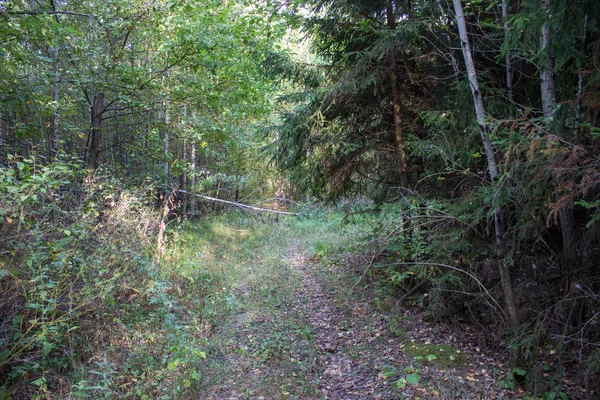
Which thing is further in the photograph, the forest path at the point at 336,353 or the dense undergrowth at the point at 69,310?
the forest path at the point at 336,353

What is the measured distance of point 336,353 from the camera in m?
5.34

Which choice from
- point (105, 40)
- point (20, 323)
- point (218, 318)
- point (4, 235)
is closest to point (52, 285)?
point (20, 323)

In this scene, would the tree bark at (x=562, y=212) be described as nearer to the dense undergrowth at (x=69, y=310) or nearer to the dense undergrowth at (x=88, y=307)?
the dense undergrowth at (x=88, y=307)

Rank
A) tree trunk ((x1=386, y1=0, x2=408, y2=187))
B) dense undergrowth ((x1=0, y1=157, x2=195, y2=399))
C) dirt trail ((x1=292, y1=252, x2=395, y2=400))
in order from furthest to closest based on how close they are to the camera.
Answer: tree trunk ((x1=386, y1=0, x2=408, y2=187)) < dirt trail ((x1=292, y1=252, x2=395, y2=400)) < dense undergrowth ((x1=0, y1=157, x2=195, y2=399))

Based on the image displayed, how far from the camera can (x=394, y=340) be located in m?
5.48

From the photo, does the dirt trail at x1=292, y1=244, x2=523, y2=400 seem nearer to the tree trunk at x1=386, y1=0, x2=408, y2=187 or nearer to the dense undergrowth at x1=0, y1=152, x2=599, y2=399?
the dense undergrowth at x1=0, y1=152, x2=599, y2=399

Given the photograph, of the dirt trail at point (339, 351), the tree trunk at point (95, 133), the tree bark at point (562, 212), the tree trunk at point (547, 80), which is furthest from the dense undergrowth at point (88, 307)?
the tree trunk at point (547, 80)

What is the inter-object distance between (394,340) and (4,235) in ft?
17.5

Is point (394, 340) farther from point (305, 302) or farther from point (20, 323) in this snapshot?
point (20, 323)

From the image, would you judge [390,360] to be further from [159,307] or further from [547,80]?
[547,80]

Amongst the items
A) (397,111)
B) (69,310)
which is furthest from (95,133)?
(397,111)

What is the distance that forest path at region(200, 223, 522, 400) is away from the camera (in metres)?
4.26

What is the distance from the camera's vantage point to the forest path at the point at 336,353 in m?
4.26

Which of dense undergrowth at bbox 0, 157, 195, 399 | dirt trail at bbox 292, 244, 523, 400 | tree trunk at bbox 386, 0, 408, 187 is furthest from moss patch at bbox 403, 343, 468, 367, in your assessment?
dense undergrowth at bbox 0, 157, 195, 399
